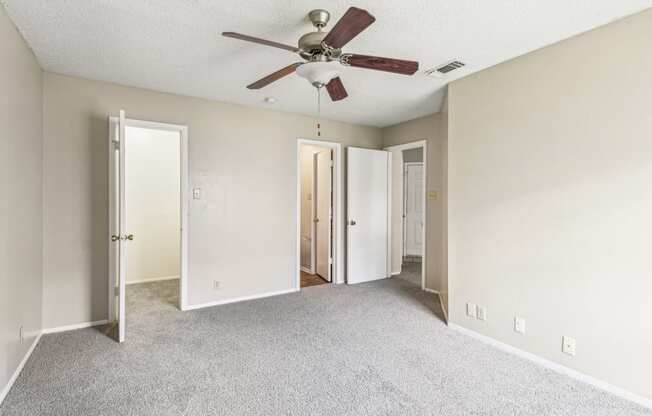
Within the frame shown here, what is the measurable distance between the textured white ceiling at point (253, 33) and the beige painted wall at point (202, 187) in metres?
0.37

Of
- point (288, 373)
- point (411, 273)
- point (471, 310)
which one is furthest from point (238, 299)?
point (411, 273)

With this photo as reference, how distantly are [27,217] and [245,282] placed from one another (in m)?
2.23

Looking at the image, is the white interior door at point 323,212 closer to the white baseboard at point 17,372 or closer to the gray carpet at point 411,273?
the gray carpet at point 411,273

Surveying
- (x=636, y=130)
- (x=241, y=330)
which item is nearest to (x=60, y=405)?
(x=241, y=330)

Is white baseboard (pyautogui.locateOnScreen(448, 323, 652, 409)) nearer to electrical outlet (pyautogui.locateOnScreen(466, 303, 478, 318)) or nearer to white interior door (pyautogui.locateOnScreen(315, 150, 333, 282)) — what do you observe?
electrical outlet (pyautogui.locateOnScreen(466, 303, 478, 318))

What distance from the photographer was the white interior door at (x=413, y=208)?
706 cm

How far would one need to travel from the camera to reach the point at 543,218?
249 cm

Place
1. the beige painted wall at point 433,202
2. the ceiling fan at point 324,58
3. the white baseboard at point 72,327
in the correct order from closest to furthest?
the ceiling fan at point 324,58 < the white baseboard at point 72,327 < the beige painted wall at point 433,202

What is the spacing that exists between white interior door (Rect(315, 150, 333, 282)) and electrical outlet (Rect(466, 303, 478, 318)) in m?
2.27

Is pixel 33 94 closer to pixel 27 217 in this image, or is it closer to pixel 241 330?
pixel 27 217

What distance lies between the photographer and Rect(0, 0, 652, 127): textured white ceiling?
6.46ft

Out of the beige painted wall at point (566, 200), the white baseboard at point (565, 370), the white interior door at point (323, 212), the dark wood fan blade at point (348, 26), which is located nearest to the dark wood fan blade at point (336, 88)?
the dark wood fan blade at point (348, 26)

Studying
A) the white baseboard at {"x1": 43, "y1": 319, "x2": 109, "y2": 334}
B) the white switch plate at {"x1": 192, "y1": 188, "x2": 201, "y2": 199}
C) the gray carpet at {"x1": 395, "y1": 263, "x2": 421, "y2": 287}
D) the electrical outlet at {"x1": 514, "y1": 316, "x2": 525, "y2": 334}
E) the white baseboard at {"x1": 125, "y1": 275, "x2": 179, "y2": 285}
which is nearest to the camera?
the electrical outlet at {"x1": 514, "y1": 316, "x2": 525, "y2": 334}

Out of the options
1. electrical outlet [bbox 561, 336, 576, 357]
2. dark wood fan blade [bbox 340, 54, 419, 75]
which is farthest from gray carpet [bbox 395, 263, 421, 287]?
dark wood fan blade [bbox 340, 54, 419, 75]
